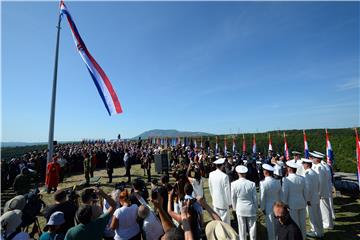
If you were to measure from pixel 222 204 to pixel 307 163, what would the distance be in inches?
109

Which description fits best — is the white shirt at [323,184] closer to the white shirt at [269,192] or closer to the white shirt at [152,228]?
the white shirt at [269,192]

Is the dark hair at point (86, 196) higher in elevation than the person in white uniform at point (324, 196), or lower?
higher

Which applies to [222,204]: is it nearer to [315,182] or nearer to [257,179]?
[315,182]

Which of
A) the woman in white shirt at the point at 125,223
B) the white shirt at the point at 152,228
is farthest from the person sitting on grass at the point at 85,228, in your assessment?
the white shirt at the point at 152,228

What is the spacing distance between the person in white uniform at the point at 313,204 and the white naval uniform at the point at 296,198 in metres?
0.60

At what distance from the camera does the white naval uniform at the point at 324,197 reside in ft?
20.7

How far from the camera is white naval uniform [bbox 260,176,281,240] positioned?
504 cm

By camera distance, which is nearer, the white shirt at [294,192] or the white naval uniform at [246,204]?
the white naval uniform at [246,204]

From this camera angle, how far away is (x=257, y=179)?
33.9 feet

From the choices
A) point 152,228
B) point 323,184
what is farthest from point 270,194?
point 152,228

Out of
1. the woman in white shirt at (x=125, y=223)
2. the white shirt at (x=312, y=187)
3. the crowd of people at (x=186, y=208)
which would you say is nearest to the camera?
the crowd of people at (x=186, y=208)

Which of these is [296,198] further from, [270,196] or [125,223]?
[125,223]

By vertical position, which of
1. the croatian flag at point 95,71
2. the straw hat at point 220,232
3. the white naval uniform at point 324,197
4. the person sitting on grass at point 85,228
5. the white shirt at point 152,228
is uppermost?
the croatian flag at point 95,71

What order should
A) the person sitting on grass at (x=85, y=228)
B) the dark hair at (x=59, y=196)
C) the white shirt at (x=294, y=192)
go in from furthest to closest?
the white shirt at (x=294, y=192) < the dark hair at (x=59, y=196) < the person sitting on grass at (x=85, y=228)
